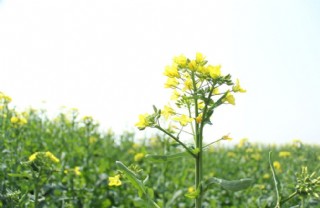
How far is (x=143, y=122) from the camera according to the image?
2084 mm

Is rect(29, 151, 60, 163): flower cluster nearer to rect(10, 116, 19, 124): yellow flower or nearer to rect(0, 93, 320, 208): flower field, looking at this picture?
rect(0, 93, 320, 208): flower field

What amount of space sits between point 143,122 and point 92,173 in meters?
3.09

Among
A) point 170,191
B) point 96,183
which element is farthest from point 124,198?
point 170,191

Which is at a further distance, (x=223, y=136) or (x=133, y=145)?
(x=133, y=145)

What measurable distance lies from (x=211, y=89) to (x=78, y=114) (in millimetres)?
4323

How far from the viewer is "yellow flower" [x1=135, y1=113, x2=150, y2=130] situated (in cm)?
208

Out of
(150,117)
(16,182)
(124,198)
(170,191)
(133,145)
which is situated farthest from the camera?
(133,145)

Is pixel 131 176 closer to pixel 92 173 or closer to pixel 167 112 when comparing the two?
pixel 167 112

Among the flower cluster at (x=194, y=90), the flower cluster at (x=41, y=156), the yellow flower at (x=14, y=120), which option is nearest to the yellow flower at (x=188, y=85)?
the flower cluster at (x=194, y=90)

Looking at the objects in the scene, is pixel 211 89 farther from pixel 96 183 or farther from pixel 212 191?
pixel 212 191

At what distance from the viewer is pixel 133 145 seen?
7691 mm

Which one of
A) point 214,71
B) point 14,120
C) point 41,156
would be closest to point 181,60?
point 214,71

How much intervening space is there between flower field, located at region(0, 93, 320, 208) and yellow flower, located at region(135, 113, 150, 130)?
0.61 feet


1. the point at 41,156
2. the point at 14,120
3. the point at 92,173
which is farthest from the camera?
the point at 92,173
